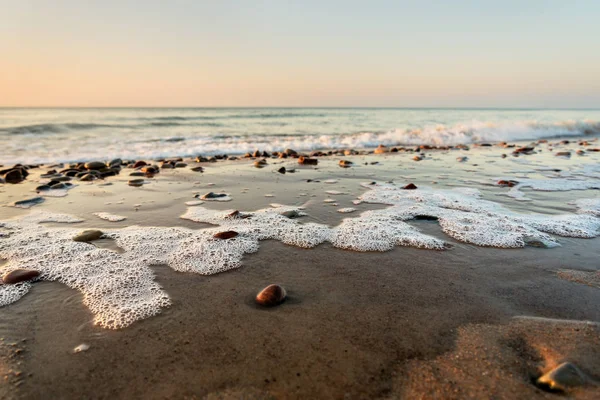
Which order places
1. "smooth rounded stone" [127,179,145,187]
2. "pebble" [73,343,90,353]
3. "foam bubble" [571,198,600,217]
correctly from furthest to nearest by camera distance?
"smooth rounded stone" [127,179,145,187] < "foam bubble" [571,198,600,217] < "pebble" [73,343,90,353]

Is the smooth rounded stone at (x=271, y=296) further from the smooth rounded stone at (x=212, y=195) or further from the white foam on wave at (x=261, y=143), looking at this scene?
the white foam on wave at (x=261, y=143)

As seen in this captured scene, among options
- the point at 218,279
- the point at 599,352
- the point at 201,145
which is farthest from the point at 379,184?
the point at 201,145

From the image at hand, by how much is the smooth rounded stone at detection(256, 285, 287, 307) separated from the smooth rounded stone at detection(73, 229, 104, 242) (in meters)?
1.91

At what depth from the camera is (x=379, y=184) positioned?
561 centimetres

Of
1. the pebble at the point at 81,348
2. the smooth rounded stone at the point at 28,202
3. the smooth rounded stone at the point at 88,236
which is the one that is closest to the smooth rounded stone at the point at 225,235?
the smooth rounded stone at the point at 88,236

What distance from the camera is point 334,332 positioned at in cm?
176

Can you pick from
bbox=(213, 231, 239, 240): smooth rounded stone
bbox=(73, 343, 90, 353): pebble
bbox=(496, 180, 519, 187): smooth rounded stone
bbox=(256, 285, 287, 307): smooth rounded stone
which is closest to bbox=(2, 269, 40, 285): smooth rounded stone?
bbox=(73, 343, 90, 353): pebble

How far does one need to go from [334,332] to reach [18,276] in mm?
2156

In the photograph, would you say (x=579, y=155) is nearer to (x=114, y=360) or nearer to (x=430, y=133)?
(x=430, y=133)

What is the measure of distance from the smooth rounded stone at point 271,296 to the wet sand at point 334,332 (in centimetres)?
5

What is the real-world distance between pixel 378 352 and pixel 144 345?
113 centimetres

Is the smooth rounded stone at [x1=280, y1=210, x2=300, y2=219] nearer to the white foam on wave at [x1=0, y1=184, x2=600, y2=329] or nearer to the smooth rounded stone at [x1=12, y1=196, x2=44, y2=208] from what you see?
the white foam on wave at [x1=0, y1=184, x2=600, y2=329]

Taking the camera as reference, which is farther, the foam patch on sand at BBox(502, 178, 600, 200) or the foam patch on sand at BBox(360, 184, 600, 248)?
the foam patch on sand at BBox(502, 178, 600, 200)

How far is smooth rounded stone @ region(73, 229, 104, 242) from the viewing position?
3072mm
